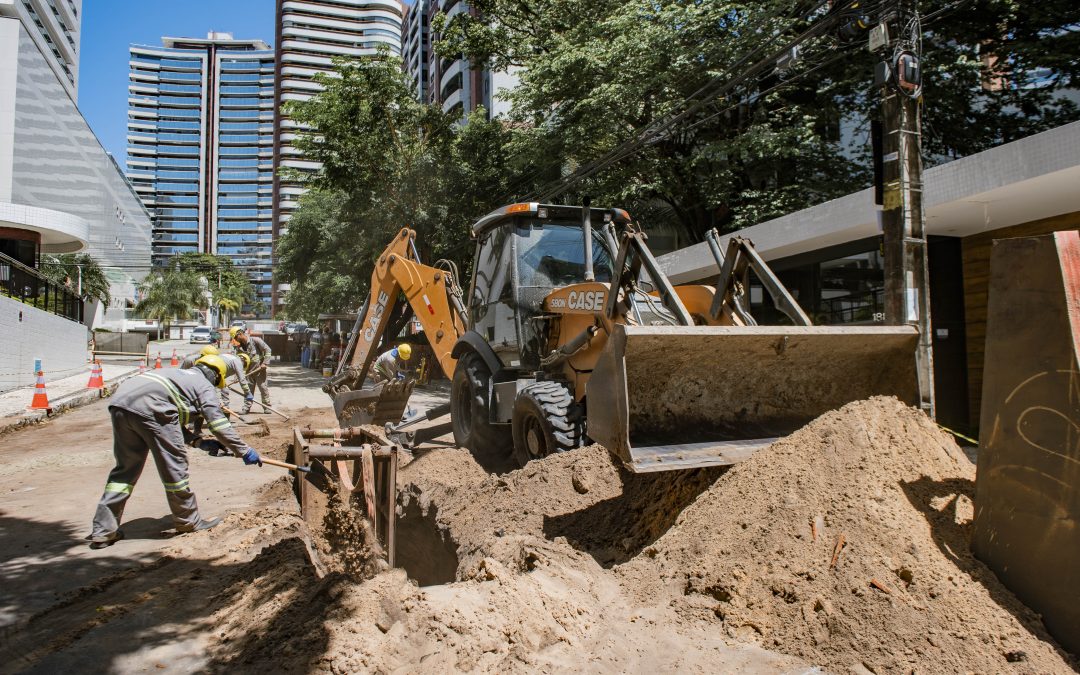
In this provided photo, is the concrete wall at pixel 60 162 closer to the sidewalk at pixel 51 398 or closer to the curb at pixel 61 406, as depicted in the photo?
the sidewalk at pixel 51 398

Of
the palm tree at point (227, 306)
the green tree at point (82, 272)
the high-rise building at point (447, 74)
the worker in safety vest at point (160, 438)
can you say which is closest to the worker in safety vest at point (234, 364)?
the worker in safety vest at point (160, 438)

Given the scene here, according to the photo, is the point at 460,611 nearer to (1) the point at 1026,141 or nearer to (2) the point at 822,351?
(2) the point at 822,351

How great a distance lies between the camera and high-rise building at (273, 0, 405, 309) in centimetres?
11050

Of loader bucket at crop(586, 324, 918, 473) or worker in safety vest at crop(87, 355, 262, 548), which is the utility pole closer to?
loader bucket at crop(586, 324, 918, 473)

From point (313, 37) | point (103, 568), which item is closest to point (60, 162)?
point (103, 568)

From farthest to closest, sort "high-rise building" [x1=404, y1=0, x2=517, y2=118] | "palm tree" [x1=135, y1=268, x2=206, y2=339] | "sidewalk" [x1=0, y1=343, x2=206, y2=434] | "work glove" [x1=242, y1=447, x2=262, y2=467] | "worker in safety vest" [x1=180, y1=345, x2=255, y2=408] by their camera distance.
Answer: "palm tree" [x1=135, y1=268, x2=206, y2=339] < "high-rise building" [x1=404, y1=0, x2=517, y2=118] < "sidewalk" [x1=0, y1=343, x2=206, y2=434] < "worker in safety vest" [x1=180, y1=345, x2=255, y2=408] < "work glove" [x1=242, y1=447, x2=262, y2=467]

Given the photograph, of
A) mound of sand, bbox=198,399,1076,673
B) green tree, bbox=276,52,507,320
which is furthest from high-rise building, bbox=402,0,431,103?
mound of sand, bbox=198,399,1076,673

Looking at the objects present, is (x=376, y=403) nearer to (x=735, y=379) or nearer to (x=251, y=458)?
(x=251, y=458)

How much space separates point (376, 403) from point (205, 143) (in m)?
167

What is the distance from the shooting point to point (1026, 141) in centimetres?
748

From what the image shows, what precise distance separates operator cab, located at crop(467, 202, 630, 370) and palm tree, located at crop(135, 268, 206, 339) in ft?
216

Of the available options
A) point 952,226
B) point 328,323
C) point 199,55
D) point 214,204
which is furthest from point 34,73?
point 199,55

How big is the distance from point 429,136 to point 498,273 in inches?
545

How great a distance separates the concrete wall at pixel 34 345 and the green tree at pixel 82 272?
21663 mm
